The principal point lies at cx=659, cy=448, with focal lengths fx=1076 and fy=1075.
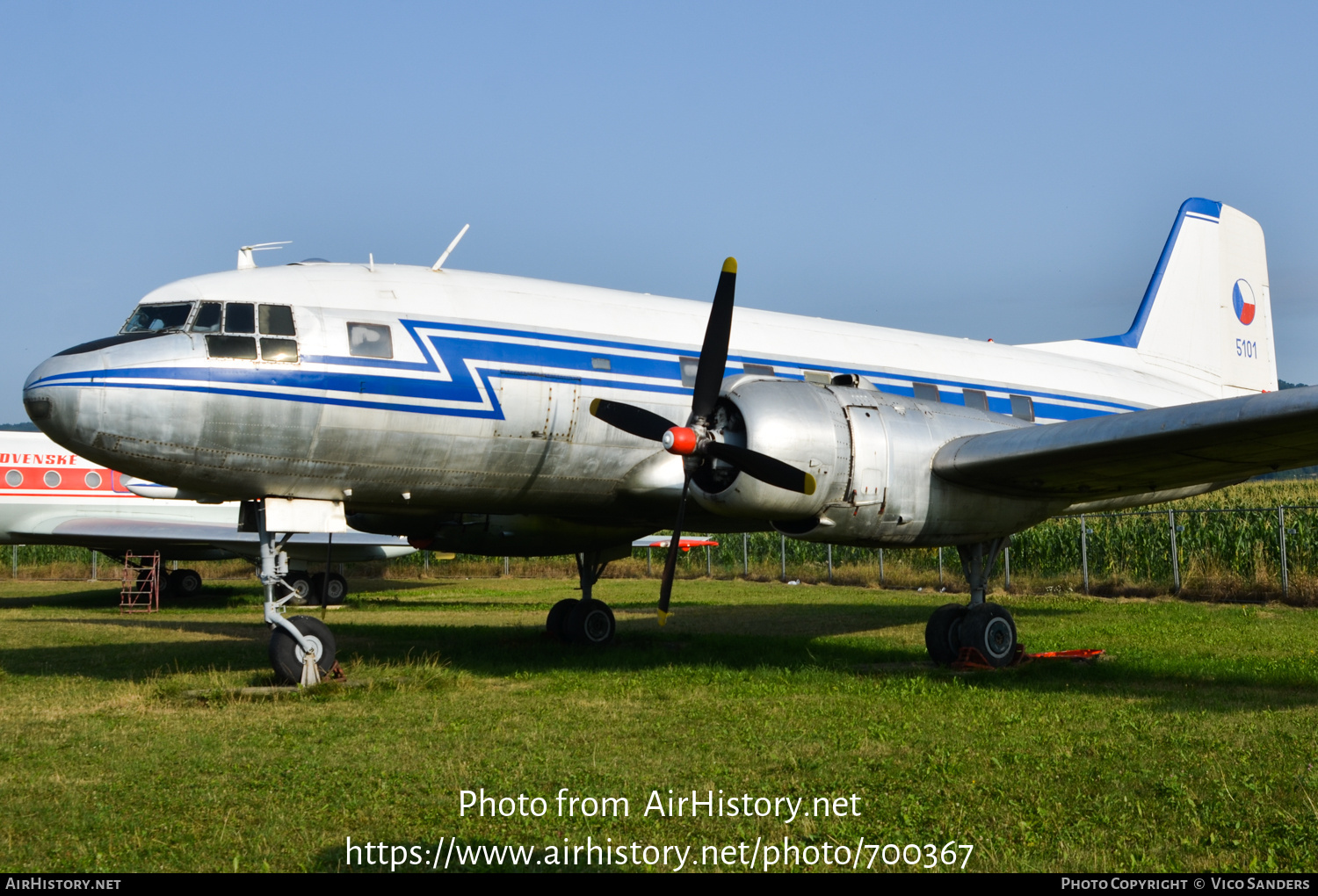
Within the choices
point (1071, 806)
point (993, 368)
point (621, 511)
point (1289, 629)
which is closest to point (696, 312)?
point (621, 511)

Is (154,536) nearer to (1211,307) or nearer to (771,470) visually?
(771,470)

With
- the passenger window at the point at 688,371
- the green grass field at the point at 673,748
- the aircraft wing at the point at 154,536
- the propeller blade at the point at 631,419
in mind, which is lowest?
the green grass field at the point at 673,748

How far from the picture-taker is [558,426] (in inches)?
462

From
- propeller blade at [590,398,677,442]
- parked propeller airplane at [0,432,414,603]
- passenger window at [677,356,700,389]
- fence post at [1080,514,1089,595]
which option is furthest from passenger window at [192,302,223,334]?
fence post at [1080,514,1089,595]

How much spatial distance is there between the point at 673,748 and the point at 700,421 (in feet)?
13.1

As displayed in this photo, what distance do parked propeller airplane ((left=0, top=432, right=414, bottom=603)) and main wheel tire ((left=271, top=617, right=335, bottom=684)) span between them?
1520 cm

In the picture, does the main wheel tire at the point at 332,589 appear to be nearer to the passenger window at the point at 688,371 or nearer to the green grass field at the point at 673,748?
the green grass field at the point at 673,748

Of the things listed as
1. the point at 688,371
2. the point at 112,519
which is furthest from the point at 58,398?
the point at 112,519

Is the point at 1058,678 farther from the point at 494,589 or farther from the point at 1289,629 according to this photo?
the point at 494,589

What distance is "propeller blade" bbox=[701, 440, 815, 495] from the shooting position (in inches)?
414

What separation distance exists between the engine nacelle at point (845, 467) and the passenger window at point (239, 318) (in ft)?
15.7

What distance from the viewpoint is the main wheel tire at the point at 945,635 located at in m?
12.7

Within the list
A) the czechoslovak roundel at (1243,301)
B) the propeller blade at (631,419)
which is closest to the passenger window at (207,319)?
the propeller blade at (631,419)
